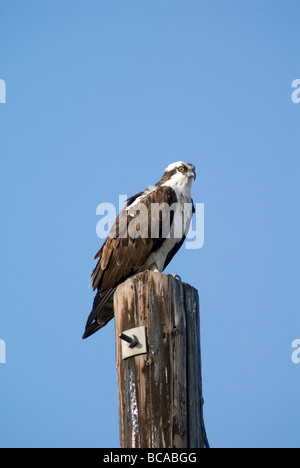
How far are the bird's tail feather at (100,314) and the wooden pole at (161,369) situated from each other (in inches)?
72.3

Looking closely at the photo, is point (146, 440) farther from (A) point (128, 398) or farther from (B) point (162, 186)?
(B) point (162, 186)

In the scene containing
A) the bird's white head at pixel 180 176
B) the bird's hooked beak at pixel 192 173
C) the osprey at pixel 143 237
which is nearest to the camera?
the osprey at pixel 143 237

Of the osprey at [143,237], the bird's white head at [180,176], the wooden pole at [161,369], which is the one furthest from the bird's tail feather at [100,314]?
the wooden pole at [161,369]

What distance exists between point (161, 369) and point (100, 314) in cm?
236

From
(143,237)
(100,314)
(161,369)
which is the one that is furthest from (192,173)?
(161,369)

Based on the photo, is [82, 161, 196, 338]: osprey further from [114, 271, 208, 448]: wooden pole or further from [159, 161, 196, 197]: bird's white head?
[114, 271, 208, 448]: wooden pole

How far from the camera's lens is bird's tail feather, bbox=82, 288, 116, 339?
6.62m

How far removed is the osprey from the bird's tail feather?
8 centimetres

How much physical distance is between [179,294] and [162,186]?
122 inches

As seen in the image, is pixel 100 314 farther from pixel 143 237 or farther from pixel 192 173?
pixel 192 173

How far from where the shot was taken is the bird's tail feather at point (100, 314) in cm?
662

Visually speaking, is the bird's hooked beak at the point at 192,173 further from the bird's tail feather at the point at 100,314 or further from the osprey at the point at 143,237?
the bird's tail feather at the point at 100,314

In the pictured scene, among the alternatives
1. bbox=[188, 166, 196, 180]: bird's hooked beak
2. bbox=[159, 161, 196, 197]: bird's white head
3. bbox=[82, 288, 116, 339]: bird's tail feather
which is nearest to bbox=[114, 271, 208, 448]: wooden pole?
bbox=[82, 288, 116, 339]: bird's tail feather
